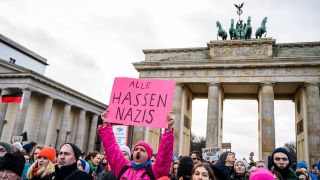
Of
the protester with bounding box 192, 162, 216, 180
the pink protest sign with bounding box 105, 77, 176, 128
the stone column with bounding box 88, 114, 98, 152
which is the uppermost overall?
the stone column with bounding box 88, 114, 98, 152

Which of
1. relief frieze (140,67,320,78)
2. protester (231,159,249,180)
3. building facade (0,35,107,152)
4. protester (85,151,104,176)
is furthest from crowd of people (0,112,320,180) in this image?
building facade (0,35,107,152)

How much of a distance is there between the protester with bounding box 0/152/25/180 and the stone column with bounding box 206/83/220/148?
29.9 m

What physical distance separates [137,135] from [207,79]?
10890 mm

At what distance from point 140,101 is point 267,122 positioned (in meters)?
29.5

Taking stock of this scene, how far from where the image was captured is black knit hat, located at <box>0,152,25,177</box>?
4.64 metres

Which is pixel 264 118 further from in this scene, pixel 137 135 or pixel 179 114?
pixel 137 135

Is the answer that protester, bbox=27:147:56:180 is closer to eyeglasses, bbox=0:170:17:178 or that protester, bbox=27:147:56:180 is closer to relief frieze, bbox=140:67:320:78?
eyeglasses, bbox=0:170:17:178

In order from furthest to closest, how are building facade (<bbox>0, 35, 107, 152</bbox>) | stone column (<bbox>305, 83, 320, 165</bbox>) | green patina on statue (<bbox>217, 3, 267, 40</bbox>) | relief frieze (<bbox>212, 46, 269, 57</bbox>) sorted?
green patina on statue (<bbox>217, 3, 267, 40</bbox>)
building facade (<bbox>0, 35, 107, 152</bbox>)
relief frieze (<bbox>212, 46, 269, 57</bbox>)
stone column (<bbox>305, 83, 320, 165</bbox>)

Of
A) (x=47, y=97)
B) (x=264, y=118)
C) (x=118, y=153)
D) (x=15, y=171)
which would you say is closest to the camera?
(x=15, y=171)

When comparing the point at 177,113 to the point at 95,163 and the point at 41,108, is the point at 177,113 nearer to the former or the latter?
the point at 41,108

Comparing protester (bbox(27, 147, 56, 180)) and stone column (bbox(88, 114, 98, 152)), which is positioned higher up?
stone column (bbox(88, 114, 98, 152))

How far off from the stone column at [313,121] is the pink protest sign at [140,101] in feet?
97.2

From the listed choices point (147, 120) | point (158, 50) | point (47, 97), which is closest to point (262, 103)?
point (158, 50)

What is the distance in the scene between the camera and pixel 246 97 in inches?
1673
